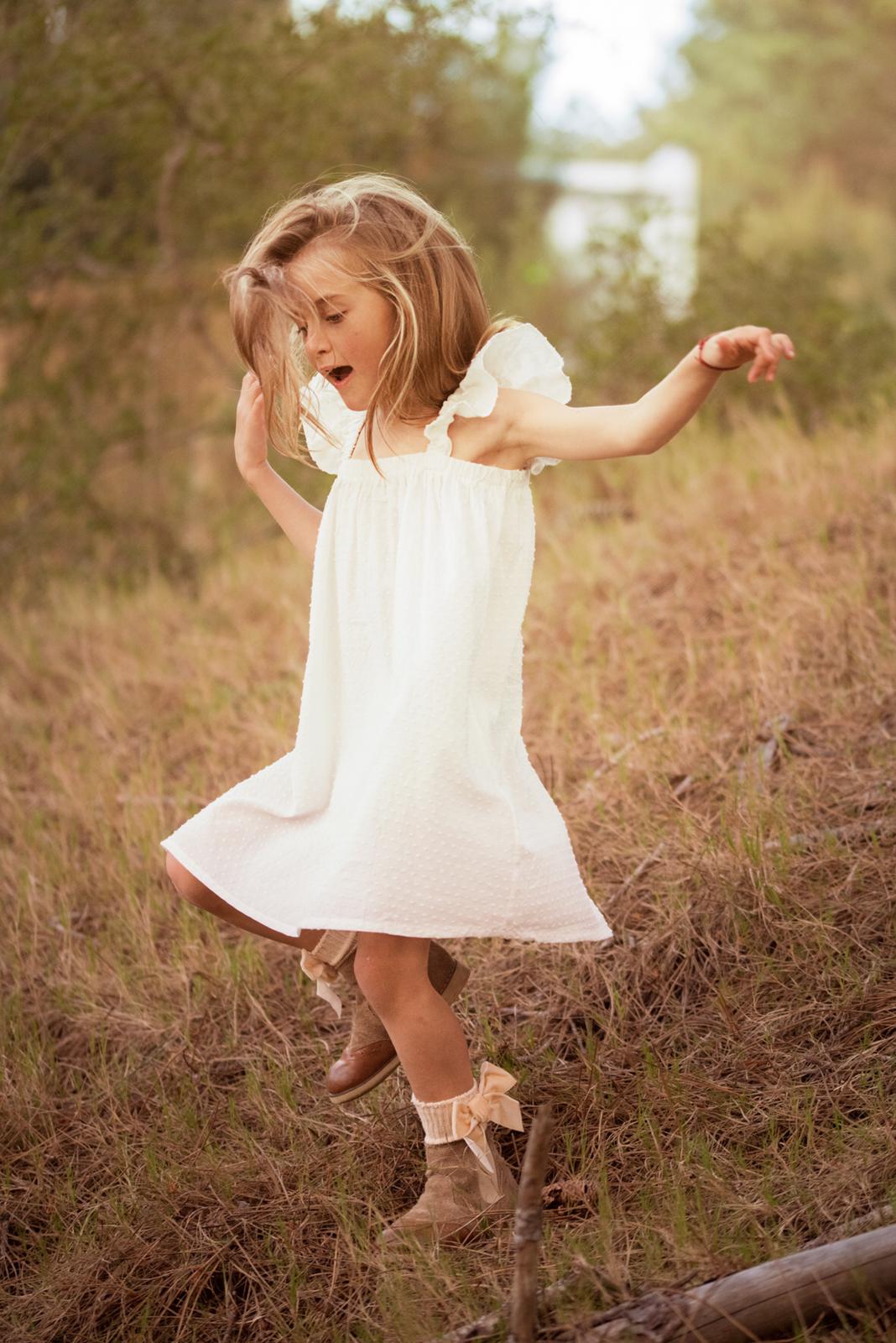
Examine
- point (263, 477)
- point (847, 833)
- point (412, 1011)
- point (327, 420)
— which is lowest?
point (847, 833)

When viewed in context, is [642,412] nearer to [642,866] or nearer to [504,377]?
[504,377]

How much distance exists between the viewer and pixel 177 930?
10.3ft

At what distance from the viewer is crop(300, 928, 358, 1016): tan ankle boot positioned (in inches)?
88.0

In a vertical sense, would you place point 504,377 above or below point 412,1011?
above

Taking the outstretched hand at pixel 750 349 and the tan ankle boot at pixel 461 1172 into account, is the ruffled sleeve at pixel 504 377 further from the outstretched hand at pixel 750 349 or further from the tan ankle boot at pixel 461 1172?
the tan ankle boot at pixel 461 1172

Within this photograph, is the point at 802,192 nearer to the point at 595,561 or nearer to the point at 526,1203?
the point at 595,561

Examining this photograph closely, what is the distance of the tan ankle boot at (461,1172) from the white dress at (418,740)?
28 cm

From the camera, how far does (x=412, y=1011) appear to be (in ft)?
6.53

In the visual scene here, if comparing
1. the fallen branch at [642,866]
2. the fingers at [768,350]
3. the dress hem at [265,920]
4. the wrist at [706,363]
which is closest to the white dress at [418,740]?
the dress hem at [265,920]

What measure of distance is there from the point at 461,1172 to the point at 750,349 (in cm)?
129

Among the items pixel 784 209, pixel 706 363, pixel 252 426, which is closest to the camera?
pixel 706 363

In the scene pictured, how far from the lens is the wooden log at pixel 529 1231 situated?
5.02 feet

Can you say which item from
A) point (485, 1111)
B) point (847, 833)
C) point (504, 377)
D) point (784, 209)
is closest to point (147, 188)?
point (504, 377)

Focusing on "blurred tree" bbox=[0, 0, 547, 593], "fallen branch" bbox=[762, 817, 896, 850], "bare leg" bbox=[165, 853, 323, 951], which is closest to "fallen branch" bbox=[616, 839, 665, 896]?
"fallen branch" bbox=[762, 817, 896, 850]
